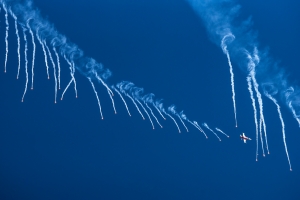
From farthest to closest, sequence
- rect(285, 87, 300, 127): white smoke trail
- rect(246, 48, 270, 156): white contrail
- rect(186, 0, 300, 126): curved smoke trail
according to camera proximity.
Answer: rect(285, 87, 300, 127): white smoke trail < rect(246, 48, 270, 156): white contrail < rect(186, 0, 300, 126): curved smoke trail

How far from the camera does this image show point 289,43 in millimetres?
5375

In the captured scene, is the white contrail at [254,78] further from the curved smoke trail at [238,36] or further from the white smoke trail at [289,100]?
the white smoke trail at [289,100]

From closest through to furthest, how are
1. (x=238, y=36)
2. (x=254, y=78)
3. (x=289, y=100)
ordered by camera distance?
(x=238, y=36)
(x=254, y=78)
(x=289, y=100)

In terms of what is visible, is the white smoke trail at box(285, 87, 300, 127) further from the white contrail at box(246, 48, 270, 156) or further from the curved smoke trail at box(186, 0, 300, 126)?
the white contrail at box(246, 48, 270, 156)

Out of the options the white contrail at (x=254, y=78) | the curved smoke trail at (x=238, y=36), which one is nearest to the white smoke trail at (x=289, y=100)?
the curved smoke trail at (x=238, y=36)

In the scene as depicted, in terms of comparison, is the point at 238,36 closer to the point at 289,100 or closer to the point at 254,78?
the point at 254,78

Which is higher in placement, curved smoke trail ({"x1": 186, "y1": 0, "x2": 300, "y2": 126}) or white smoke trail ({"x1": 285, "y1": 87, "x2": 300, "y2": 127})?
curved smoke trail ({"x1": 186, "y1": 0, "x2": 300, "y2": 126})

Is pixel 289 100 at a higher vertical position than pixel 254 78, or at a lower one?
lower

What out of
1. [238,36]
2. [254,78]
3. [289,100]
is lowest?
[289,100]

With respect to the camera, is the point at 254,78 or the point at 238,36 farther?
the point at 254,78

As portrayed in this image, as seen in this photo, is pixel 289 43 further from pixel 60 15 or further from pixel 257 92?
pixel 60 15

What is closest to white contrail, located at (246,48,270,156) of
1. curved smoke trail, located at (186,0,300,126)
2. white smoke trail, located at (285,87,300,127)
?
curved smoke trail, located at (186,0,300,126)

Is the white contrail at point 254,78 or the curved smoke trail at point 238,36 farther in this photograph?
the white contrail at point 254,78

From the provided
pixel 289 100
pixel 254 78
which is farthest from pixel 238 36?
pixel 289 100
